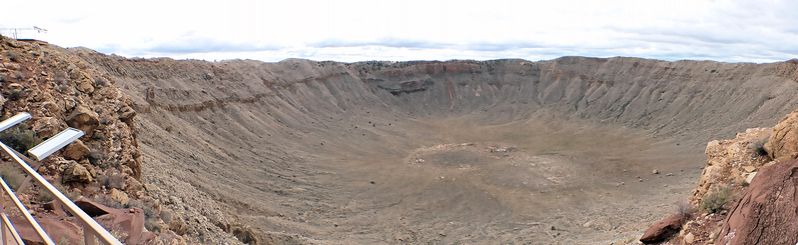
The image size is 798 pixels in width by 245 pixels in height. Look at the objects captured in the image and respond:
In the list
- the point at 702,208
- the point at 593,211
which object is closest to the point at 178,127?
the point at 593,211

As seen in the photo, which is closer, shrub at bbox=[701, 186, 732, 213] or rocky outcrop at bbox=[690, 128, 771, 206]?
shrub at bbox=[701, 186, 732, 213]

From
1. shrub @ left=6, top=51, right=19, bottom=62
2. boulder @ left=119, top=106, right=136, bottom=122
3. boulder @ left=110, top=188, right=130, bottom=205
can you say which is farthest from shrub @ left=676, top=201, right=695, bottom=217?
shrub @ left=6, top=51, right=19, bottom=62

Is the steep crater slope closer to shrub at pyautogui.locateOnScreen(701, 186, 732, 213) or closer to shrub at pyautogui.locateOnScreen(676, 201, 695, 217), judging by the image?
shrub at pyautogui.locateOnScreen(676, 201, 695, 217)

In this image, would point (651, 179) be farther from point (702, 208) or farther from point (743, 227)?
point (743, 227)

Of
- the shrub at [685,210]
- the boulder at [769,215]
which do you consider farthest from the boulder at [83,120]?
the shrub at [685,210]

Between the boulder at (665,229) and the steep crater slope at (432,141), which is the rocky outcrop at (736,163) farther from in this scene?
the steep crater slope at (432,141)
